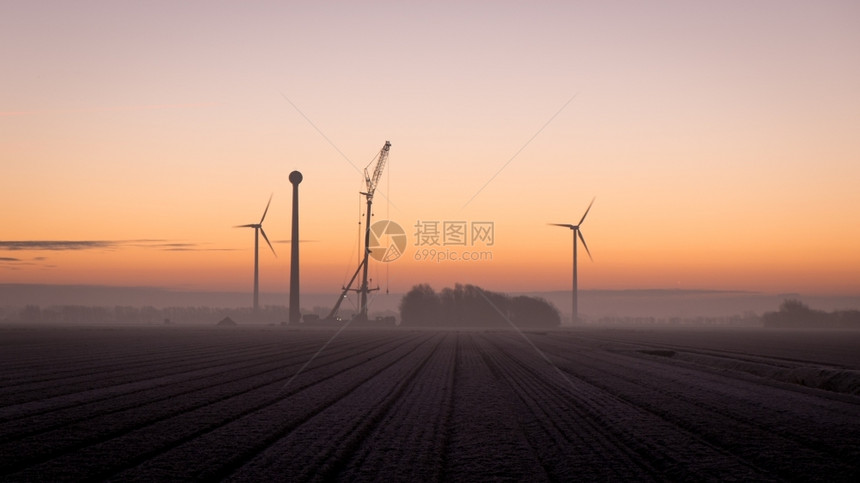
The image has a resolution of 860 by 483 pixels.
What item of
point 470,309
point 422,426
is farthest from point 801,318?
point 422,426

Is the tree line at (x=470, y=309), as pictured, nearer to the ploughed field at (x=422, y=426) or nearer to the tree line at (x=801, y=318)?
the tree line at (x=801, y=318)

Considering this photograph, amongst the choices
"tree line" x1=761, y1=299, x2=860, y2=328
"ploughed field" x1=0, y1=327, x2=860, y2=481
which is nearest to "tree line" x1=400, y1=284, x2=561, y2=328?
"tree line" x1=761, y1=299, x2=860, y2=328

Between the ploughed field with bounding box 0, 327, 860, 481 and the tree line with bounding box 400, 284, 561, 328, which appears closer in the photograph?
the ploughed field with bounding box 0, 327, 860, 481

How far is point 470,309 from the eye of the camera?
17900cm

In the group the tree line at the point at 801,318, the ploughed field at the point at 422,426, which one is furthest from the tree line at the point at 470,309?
the ploughed field at the point at 422,426

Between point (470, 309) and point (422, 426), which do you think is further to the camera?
point (470, 309)

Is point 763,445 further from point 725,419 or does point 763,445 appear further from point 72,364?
point 72,364

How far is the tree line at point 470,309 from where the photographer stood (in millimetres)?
173375

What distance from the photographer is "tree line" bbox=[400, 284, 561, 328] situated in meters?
173

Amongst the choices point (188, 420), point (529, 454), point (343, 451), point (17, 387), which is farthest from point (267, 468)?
point (17, 387)

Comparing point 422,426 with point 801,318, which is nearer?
point 422,426

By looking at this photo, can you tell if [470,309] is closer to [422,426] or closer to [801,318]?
[801,318]

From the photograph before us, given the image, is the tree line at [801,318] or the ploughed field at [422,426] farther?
the tree line at [801,318]

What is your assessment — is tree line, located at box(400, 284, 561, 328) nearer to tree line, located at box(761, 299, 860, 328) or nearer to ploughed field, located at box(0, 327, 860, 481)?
tree line, located at box(761, 299, 860, 328)
